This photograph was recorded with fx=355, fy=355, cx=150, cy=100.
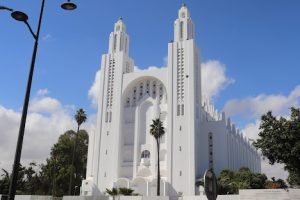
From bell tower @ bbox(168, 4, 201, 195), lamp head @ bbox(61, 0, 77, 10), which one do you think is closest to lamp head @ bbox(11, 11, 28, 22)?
lamp head @ bbox(61, 0, 77, 10)

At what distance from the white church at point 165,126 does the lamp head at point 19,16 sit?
1831 inches

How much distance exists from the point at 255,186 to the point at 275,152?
24.0 meters

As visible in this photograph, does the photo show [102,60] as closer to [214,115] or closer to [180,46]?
[180,46]

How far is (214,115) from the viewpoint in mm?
84438

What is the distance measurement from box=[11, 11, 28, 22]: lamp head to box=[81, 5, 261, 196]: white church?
46505 millimetres

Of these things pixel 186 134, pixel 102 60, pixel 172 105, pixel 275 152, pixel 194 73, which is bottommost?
pixel 275 152

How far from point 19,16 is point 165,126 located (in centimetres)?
5168

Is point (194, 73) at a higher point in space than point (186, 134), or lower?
higher

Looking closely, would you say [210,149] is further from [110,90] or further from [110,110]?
[110,90]

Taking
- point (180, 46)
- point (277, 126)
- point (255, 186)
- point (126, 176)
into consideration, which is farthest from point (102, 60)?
point (277, 126)

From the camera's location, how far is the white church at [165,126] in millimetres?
55906

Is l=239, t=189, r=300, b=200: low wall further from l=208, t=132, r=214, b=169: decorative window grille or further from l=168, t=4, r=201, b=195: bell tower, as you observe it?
l=208, t=132, r=214, b=169: decorative window grille

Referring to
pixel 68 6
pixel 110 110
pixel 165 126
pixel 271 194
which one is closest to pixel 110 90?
pixel 110 110

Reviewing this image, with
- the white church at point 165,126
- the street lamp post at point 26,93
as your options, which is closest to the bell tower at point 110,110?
the white church at point 165,126
